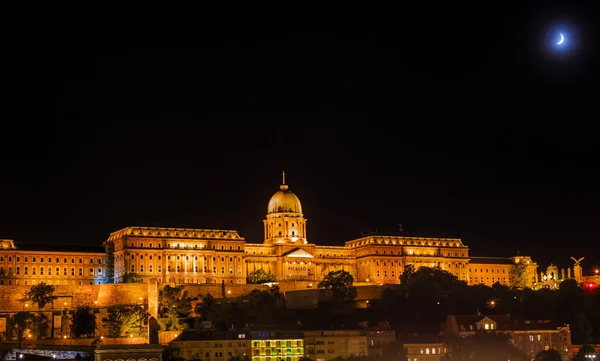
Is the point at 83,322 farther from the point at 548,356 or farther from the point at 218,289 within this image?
the point at 548,356

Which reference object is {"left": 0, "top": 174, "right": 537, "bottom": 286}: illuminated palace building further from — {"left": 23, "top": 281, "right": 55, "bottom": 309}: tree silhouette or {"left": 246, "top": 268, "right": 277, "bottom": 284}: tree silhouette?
{"left": 23, "top": 281, "right": 55, "bottom": 309}: tree silhouette

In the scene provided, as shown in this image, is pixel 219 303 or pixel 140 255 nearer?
pixel 219 303

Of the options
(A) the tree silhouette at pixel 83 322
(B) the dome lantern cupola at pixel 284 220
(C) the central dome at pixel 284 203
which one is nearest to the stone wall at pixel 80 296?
(A) the tree silhouette at pixel 83 322

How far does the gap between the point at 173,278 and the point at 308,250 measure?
68.4 ft

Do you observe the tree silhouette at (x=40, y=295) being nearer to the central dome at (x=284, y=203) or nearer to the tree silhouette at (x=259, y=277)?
the tree silhouette at (x=259, y=277)

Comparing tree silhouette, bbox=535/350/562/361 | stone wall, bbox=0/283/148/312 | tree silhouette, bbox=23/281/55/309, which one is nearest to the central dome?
stone wall, bbox=0/283/148/312

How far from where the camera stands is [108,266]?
135 m

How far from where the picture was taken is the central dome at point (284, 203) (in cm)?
15062

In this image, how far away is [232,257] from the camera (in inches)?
5448

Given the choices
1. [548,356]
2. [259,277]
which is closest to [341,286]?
[259,277]

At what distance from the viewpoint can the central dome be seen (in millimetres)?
150625

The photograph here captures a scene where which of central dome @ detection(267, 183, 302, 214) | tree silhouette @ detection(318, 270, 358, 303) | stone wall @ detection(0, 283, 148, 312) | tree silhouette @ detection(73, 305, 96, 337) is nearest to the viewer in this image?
tree silhouette @ detection(73, 305, 96, 337)

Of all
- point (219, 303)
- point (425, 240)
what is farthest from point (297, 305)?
point (425, 240)

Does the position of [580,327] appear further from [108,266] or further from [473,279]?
[108,266]
